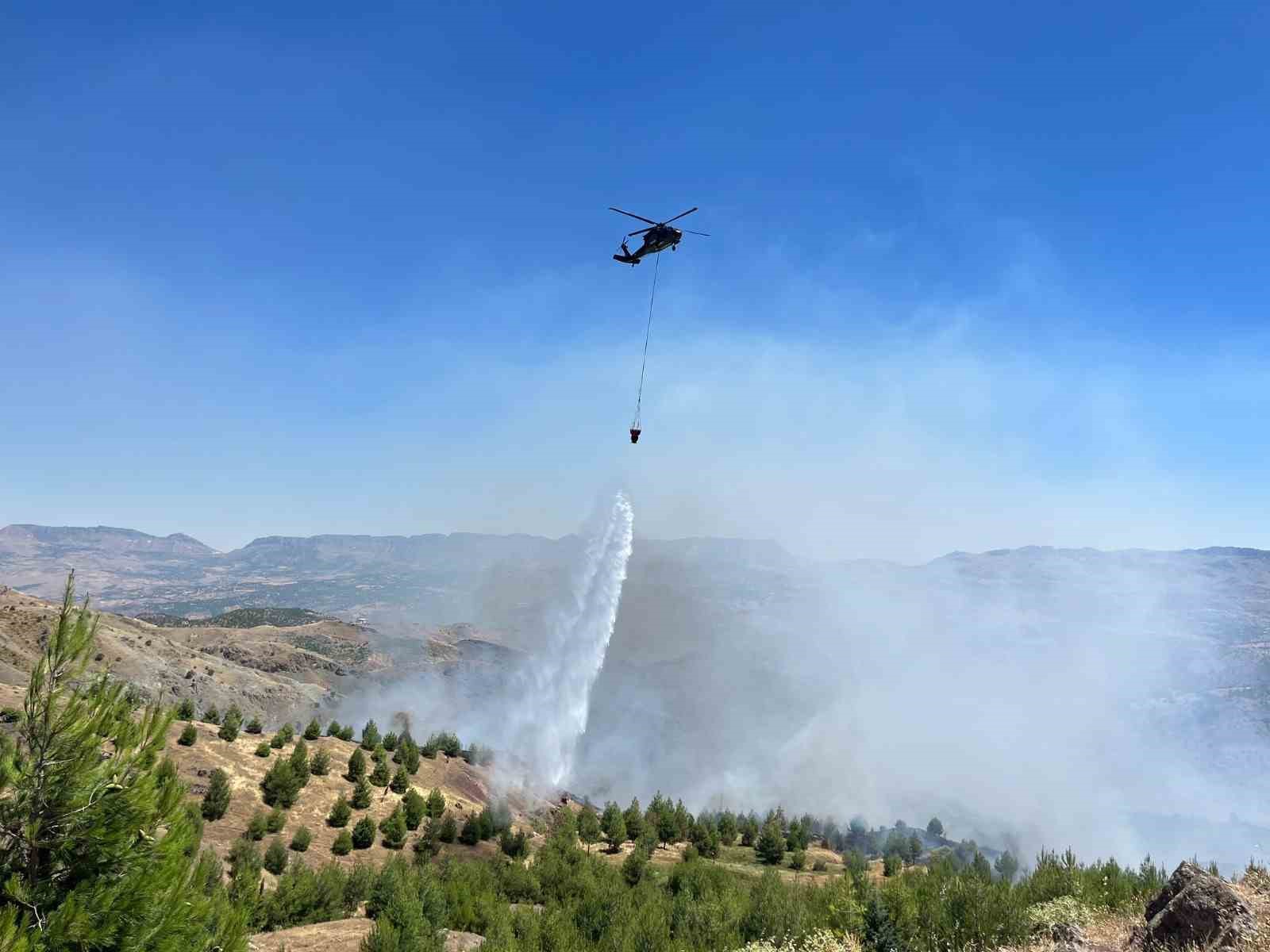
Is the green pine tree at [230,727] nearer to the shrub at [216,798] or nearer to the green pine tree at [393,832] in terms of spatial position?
the shrub at [216,798]

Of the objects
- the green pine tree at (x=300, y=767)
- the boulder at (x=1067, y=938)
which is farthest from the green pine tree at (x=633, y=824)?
the boulder at (x=1067, y=938)

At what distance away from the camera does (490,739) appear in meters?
110

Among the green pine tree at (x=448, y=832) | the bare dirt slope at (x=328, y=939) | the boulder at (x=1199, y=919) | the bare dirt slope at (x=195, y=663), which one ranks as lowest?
the bare dirt slope at (x=195, y=663)

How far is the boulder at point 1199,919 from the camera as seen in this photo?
1367 cm

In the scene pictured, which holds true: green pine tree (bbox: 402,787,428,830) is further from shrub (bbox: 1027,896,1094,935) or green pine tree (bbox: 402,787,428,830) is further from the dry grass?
shrub (bbox: 1027,896,1094,935)

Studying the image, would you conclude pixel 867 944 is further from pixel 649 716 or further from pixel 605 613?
pixel 649 716

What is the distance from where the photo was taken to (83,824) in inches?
405

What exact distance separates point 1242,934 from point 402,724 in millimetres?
116624

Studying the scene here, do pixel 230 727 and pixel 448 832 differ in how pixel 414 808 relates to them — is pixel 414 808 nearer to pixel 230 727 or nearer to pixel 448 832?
pixel 448 832

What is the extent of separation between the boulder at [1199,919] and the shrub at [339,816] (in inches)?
1702

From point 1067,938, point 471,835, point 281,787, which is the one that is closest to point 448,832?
point 471,835

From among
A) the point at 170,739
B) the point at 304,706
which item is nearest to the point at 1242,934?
the point at 170,739

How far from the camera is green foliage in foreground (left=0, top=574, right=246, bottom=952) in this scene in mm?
9797

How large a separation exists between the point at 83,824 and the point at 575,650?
11679 cm
